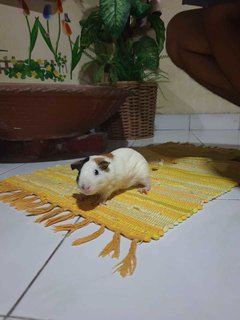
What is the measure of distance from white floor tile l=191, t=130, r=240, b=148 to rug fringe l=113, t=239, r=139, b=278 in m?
0.98

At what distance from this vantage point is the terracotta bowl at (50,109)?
101 cm

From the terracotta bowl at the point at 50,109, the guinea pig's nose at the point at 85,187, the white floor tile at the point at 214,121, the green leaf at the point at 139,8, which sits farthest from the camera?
the white floor tile at the point at 214,121

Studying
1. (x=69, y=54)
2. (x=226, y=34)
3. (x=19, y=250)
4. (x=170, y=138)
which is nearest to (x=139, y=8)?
(x=69, y=54)

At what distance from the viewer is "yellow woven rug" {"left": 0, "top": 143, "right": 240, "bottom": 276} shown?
55cm

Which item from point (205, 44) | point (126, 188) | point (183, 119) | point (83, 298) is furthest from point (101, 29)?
point (83, 298)

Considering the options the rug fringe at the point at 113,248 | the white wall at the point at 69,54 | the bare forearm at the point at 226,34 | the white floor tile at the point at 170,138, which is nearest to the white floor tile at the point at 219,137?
the white floor tile at the point at 170,138

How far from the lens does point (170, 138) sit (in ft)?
5.24

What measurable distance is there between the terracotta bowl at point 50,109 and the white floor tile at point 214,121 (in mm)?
795

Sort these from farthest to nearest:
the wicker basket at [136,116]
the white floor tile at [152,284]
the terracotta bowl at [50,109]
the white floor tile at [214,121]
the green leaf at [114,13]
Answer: the white floor tile at [214,121] → the wicker basket at [136,116] → the green leaf at [114,13] → the terracotta bowl at [50,109] → the white floor tile at [152,284]

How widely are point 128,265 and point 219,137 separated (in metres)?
1.26

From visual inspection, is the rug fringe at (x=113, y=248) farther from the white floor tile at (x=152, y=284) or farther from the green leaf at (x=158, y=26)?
the green leaf at (x=158, y=26)

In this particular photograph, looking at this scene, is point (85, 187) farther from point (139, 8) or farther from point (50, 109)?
point (139, 8)

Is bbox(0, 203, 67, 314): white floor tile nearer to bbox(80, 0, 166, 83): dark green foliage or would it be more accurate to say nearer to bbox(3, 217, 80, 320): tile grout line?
bbox(3, 217, 80, 320): tile grout line

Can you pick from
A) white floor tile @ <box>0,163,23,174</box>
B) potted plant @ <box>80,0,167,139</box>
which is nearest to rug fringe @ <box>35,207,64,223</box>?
white floor tile @ <box>0,163,23,174</box>
